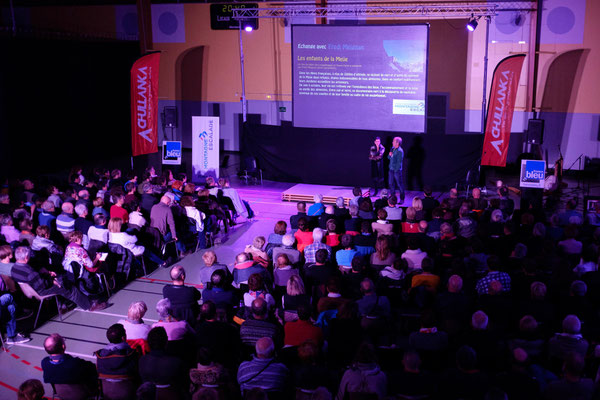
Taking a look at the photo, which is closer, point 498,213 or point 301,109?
point 498,213

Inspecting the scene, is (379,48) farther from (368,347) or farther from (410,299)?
(368,347)

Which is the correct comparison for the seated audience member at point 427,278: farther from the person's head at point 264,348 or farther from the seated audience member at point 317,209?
the seated audience member at point 317,209

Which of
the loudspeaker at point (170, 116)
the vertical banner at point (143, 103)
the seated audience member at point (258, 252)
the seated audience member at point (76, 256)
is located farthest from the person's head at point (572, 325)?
the loudspeaker at point (170, 116)

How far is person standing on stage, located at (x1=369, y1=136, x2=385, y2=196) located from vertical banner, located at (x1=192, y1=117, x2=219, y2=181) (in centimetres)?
329

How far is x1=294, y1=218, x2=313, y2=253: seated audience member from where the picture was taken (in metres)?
7.45

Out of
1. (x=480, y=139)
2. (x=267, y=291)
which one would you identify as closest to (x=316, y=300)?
(x=267, y=291)

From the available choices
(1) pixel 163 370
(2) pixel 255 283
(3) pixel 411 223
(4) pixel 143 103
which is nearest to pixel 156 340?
(1) pixel 163 370

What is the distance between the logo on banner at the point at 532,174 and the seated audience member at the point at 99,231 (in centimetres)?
653

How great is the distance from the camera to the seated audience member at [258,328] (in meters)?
5.00

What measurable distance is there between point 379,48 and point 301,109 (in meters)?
2.24

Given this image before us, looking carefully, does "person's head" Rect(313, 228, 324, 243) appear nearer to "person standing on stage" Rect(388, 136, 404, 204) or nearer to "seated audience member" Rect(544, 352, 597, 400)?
"seated audience member" Rect(544, 352, 597, 400)

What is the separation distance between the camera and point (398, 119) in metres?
13.0

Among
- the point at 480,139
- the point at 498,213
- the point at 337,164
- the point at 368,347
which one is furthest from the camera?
the point at 337,164

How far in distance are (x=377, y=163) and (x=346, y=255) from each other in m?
5.74
